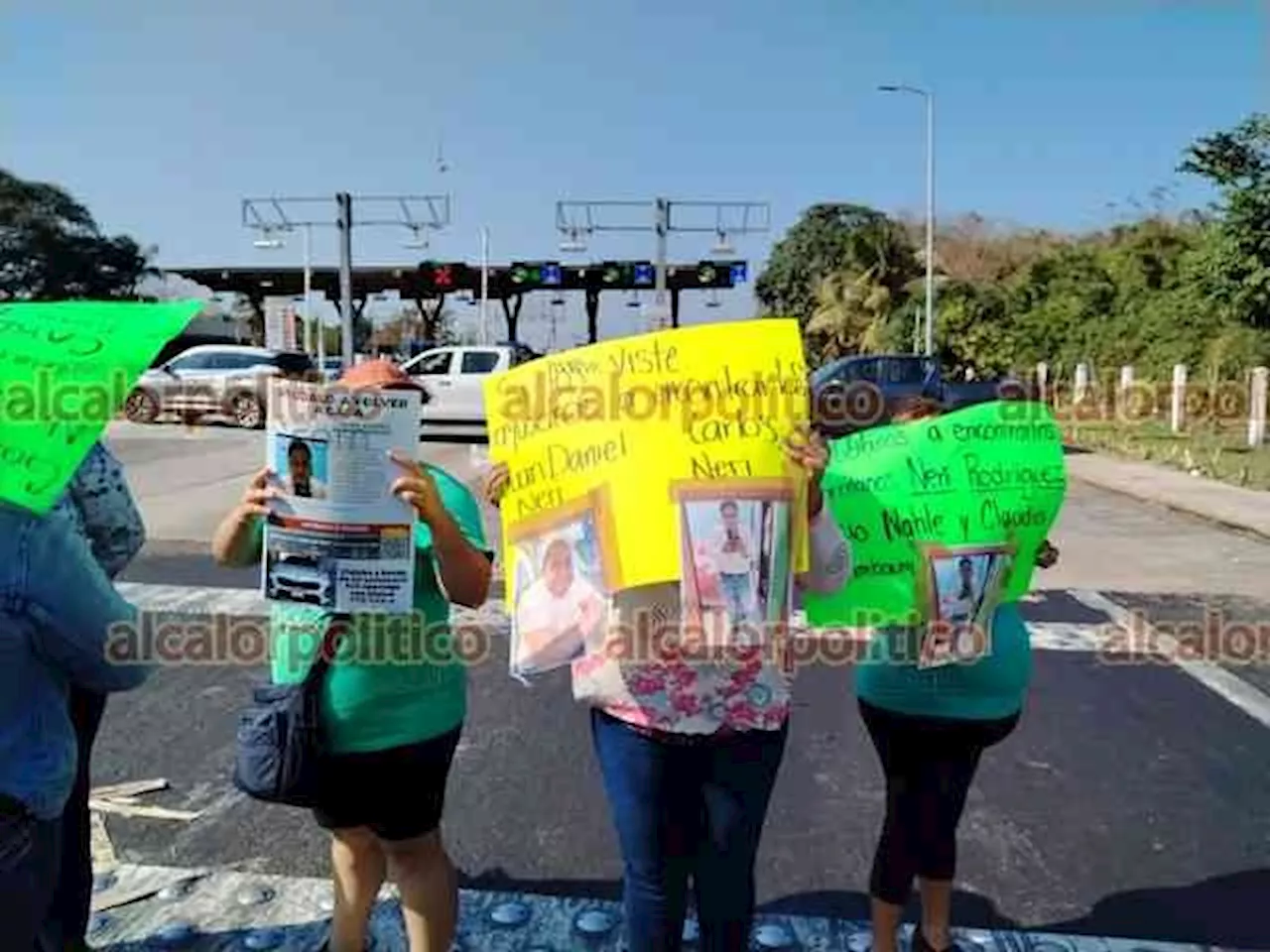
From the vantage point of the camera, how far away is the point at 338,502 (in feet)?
7.47

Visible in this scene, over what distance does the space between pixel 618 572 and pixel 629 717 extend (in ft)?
1.05

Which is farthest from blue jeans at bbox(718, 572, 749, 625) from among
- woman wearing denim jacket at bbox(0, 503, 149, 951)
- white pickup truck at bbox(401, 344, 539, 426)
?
white pickup truck at bbox(401, 344, 539, 426)

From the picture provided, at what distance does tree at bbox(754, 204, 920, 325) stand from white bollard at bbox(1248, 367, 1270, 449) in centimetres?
3327

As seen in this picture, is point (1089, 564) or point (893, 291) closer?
point (1089, 564)

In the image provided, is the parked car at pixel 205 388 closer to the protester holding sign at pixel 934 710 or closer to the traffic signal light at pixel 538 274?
the protester holding sign at pixel 934 710

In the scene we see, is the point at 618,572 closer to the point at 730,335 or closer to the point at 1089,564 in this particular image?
the point at 730,335

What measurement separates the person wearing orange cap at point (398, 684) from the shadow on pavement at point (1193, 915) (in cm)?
191

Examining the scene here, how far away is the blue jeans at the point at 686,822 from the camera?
2.36 metres

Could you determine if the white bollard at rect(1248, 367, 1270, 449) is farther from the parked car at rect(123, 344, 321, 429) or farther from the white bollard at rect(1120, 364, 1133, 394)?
the parked car at rect(123, 344, 321, 429)

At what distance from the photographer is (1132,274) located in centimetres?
3316

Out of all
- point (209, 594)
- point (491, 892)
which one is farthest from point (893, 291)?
point (491, 892)

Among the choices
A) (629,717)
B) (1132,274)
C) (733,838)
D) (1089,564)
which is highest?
(1132,274)

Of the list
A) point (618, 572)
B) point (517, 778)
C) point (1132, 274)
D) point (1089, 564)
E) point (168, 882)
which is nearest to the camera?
Result: point (618, 572)

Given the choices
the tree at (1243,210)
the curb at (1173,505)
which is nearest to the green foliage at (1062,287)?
the tree at (1243,210)
